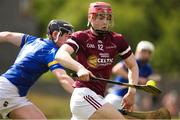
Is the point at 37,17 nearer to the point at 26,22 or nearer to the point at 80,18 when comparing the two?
the point at 26,22

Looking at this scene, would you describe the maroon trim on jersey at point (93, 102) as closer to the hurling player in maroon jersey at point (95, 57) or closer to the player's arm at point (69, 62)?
the hurling player in maroon jersey at point (95, 57)

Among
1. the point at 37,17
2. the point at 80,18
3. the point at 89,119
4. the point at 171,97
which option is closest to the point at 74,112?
the point at 89,119

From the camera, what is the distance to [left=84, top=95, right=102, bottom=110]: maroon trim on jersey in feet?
31.4

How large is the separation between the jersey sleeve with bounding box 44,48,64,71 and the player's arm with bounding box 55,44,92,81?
18.2 inches

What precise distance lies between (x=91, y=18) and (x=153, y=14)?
33788 mm

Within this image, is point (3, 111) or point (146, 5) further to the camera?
point (146, 5)

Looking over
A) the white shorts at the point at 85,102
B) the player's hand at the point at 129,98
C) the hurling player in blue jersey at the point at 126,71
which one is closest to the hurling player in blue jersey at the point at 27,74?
the white shorts at the point at 85,102

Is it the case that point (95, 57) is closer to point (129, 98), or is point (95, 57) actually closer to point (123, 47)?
point (123, 47)

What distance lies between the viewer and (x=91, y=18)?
32.4ft

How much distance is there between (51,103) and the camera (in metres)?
26.1

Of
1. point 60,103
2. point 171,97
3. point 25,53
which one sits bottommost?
point 60,103

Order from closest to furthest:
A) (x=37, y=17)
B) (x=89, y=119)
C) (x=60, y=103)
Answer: (x=89, y=119), (x=60, y=103), (x=37, y=17)

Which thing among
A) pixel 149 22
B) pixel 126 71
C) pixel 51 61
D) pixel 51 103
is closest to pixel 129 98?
pixel 51 61

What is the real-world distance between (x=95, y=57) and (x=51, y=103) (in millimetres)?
16447
